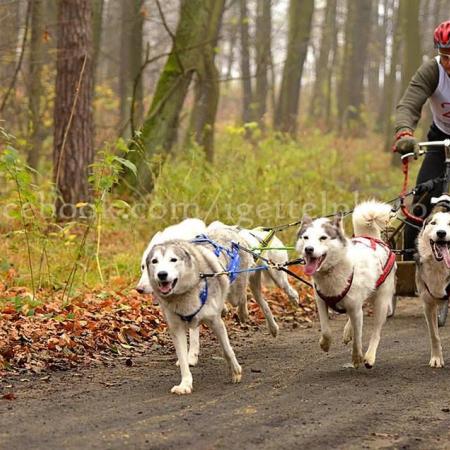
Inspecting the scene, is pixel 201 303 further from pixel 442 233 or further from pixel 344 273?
pixel 442 233

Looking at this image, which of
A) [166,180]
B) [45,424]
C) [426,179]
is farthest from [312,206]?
[45,424]

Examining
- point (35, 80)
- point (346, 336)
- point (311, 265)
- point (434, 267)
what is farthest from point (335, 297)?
point (35, 80)

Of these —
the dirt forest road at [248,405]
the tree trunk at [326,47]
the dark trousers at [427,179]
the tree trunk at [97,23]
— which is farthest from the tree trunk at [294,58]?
the dirt forest road at [248,405]

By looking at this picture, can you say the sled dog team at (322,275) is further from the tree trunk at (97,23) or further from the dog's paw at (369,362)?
the tree trunk at (97,23)

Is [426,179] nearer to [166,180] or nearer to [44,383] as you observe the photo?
[44,383]

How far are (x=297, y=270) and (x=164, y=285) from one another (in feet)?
17.0

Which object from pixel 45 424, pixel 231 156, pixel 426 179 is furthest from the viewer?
pixel 231 156

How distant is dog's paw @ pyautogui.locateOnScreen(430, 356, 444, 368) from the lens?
19.4 feet

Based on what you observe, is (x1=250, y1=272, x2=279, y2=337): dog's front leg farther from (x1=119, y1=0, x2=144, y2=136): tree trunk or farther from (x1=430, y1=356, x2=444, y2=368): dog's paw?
(x1=119, y1=0, x2=144, y2=136): tree trunk

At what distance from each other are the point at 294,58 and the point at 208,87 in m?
10.0

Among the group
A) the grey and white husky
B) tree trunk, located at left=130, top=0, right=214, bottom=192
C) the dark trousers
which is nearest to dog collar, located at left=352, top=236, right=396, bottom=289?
the dark trousers

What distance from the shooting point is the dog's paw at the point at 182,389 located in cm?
521

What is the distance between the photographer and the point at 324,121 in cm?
3416

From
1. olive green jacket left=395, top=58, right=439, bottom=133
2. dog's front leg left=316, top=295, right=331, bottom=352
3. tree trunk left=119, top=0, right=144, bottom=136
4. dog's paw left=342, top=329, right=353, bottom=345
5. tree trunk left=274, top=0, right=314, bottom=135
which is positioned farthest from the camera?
tree trunk left=274, top=0, right=314, bottom=135
